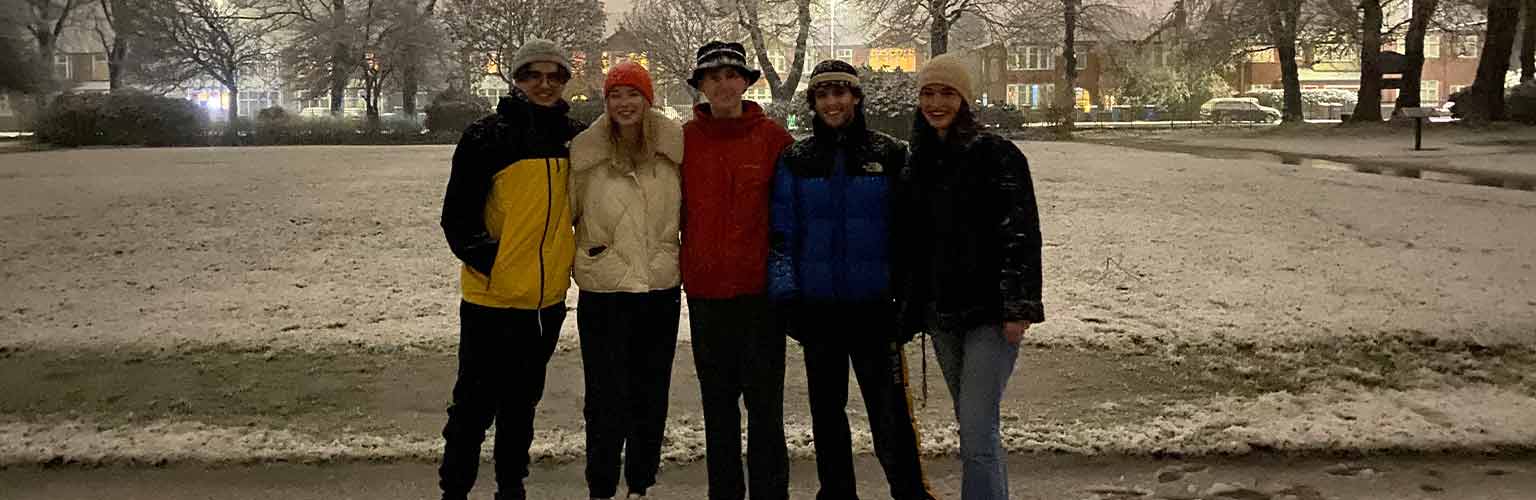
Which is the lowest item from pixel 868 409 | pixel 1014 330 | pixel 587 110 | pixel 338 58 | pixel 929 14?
pixel 868 409

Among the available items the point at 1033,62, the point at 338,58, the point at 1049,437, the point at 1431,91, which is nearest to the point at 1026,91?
the point at 1033,62

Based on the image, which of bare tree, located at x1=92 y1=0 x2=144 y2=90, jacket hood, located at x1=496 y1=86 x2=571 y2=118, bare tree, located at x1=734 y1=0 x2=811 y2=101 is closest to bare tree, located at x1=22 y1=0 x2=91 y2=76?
bare tree, located at x1=92 y1=0 x2=144 y2=90

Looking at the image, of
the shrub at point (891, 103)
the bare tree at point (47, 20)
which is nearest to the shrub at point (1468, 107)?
the shrub at point (891, 103)

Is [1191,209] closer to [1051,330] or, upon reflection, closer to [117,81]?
[1051,330]

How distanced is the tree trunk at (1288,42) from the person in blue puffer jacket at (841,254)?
125 ft

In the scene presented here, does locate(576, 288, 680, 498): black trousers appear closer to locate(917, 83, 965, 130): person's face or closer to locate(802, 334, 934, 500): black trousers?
locate(802, 334, 934, 500): black trousers

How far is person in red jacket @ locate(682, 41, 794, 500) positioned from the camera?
4.37 m

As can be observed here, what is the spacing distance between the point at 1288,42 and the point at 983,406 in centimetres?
4494

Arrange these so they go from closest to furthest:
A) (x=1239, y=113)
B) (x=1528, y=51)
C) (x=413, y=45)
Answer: (x=1528, y=51) → (x=413, y=45) → (x=1239, y=113)

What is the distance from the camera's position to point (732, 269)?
14.3 ft

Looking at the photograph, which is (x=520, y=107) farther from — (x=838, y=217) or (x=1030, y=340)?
(x=1030, y=340)

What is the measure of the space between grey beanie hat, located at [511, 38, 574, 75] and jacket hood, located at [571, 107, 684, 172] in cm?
31

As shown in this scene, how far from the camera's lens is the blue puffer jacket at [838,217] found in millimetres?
4250

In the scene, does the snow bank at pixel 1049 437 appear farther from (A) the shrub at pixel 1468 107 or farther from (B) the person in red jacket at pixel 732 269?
(A) the shrub at pixel 1468 107
